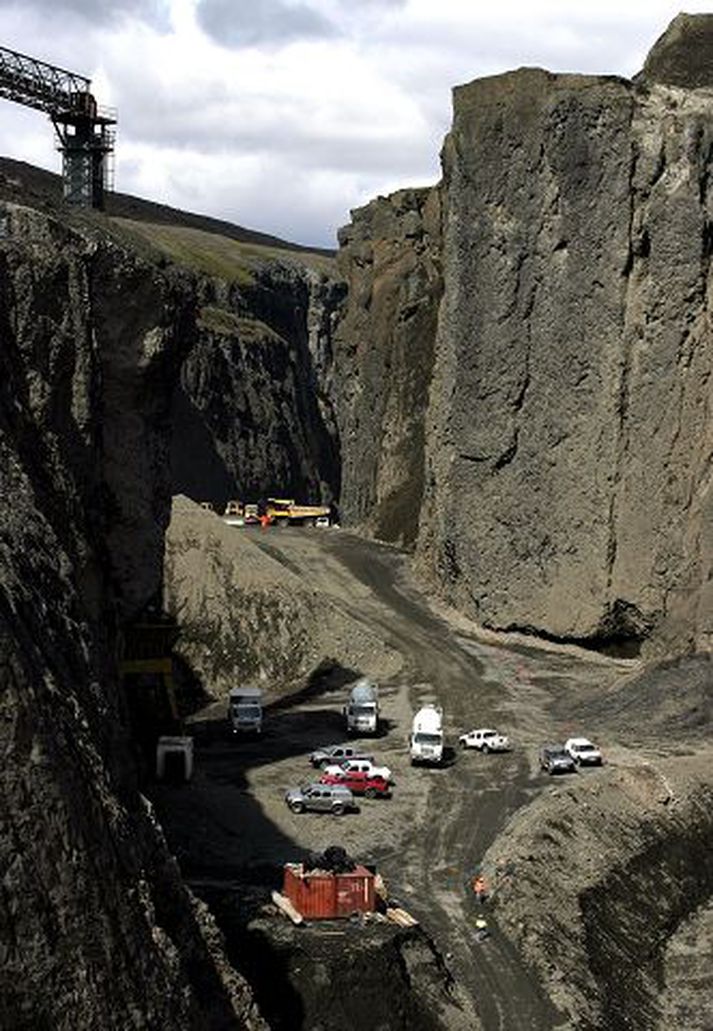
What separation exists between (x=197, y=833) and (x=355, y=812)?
6.22 m

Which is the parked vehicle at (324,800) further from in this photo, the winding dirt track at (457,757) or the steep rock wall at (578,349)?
the steep rock wall at (578,349)

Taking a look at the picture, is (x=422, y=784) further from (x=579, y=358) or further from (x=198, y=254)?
(x=198, y=254)

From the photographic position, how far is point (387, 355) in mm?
134000

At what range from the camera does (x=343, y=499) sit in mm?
143375

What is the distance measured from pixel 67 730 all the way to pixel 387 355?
107 metres

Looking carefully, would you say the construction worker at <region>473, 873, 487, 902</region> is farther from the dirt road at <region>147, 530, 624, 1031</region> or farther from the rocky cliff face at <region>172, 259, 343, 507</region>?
the rocky cliff face at <region>172, 259, 343, 507</region>

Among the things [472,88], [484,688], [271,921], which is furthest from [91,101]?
[271,921]

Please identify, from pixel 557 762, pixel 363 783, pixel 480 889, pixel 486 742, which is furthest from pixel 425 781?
pixel 480 889

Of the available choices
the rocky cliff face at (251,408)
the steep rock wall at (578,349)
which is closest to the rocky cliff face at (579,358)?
the steep rock wall at (578,349)

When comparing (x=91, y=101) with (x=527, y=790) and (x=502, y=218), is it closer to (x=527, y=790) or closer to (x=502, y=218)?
(x=502, y=218)

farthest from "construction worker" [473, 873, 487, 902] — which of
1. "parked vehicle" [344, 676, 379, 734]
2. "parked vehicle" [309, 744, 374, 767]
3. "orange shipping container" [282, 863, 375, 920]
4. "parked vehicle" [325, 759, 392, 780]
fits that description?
"parked vehicle" [344, 676, 379, 734]

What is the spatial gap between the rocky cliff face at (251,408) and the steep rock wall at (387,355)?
15.9 meters

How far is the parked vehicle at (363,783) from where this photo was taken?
57.0 metres

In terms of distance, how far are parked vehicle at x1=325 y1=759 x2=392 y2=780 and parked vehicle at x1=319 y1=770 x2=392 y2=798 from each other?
0.51ft
